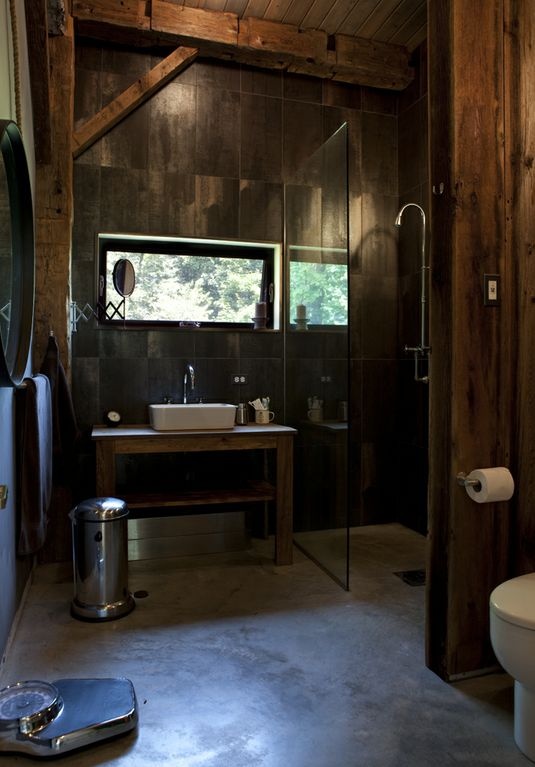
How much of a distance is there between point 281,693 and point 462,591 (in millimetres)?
751

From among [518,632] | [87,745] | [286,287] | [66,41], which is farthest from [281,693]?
[66,41]

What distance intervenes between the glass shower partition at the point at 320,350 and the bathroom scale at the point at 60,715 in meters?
1.40

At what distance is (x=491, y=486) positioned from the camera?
6.49ft

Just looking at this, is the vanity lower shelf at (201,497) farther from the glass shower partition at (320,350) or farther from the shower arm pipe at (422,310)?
the shower arm pipe at (422,310)

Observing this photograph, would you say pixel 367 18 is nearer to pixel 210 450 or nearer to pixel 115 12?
pixel 115 12

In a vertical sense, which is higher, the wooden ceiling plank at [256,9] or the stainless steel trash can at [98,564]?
the wooden ceiling plank at [256,9]

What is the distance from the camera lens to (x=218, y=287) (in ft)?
12.7

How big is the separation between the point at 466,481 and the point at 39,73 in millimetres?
2619

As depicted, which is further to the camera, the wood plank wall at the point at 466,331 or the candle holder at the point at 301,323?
the candle holder at the point at 301,323

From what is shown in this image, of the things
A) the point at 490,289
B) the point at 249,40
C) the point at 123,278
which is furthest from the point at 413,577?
the point at 249,40

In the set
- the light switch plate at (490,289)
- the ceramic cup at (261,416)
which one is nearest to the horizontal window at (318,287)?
the ceramic cup at (261,416)

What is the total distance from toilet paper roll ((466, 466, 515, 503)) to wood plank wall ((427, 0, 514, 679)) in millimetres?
53

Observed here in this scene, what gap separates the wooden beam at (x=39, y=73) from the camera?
7.65 feet

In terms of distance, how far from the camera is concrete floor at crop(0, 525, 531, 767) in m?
1.68
